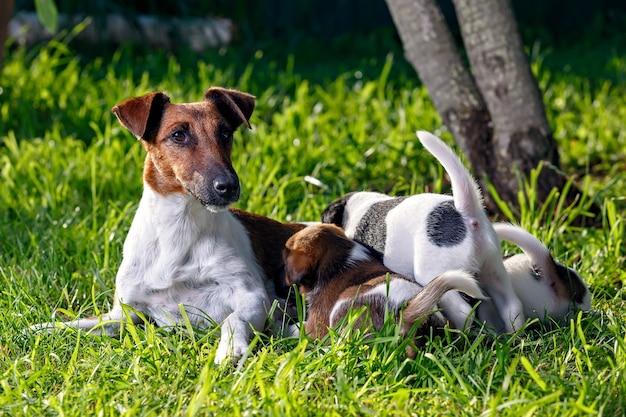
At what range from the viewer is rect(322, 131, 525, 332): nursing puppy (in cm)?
375

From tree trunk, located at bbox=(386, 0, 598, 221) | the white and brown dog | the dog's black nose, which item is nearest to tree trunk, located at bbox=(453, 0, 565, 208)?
tree trunk, located at bbox=(386, 0, 598, 221)

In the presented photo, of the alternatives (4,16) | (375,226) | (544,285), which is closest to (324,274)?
(375,226)

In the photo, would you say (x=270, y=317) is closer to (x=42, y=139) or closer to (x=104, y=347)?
(x=104, y=347)

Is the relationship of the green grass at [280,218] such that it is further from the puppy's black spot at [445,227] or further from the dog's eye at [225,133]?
the dog's eye at [225,133]

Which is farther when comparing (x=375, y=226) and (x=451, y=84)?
(x=451, y=84)

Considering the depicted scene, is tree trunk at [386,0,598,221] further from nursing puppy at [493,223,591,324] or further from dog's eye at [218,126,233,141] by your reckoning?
dog's eye at [218,126,233,141]

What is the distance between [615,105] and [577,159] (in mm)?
1233

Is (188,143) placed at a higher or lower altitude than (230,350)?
higher

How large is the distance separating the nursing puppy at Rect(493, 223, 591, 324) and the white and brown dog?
1.02 meters

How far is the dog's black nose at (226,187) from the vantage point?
3602 millimetres

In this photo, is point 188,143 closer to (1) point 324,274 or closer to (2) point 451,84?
(1) point 324,274

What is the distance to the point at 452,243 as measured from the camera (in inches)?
149

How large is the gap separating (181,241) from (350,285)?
0.73m

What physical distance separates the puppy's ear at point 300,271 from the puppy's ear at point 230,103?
639 mm
